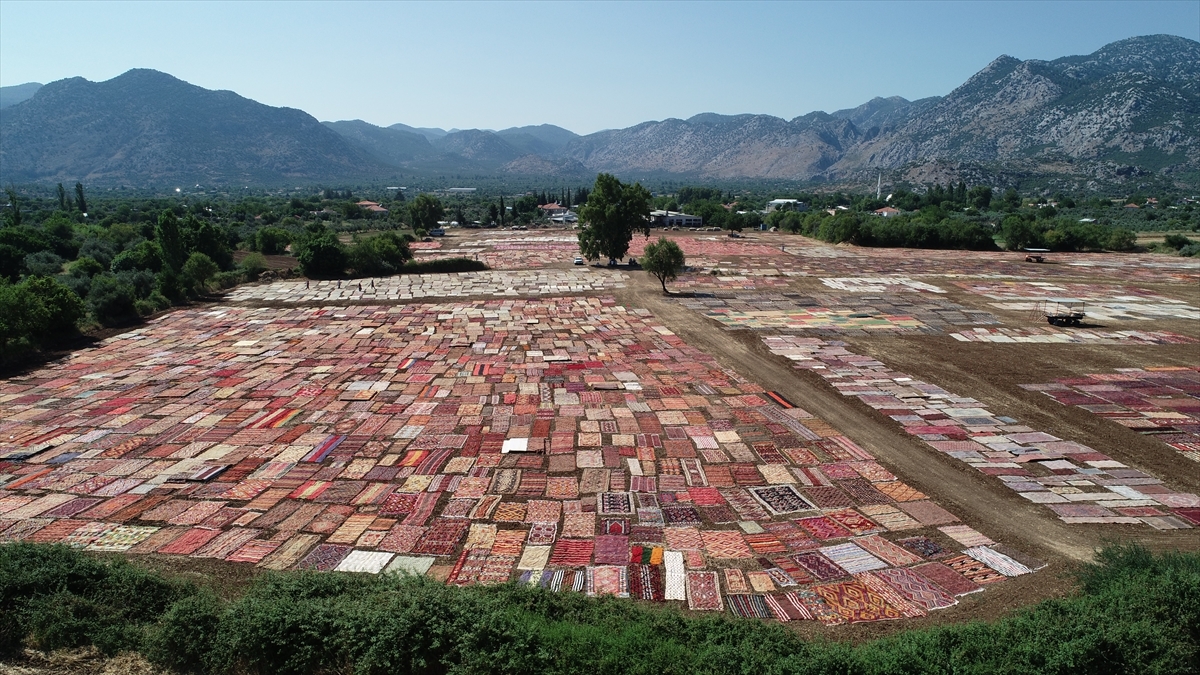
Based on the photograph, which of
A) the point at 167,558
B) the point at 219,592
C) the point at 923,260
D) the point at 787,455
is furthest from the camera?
the point at 923,260

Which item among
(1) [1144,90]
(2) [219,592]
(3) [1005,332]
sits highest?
(1) [1144,90]

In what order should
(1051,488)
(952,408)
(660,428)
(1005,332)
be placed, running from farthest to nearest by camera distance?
(1005,332), (952,408), (660,428), (1051,488)

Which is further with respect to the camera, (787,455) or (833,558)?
(787,455)

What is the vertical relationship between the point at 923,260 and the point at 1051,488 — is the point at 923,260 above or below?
above

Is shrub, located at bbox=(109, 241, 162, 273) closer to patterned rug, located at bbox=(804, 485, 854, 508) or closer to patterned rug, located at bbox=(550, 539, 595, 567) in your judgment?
patterned rug, located at bbox=(550, 539, 595, 567)

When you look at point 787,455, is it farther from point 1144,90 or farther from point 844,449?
point 1144,90

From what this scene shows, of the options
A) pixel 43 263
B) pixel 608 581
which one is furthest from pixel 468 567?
pixel 43 263

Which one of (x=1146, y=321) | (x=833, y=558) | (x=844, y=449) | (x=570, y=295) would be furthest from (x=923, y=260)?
(x=833, y=558)

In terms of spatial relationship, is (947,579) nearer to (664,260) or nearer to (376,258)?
(664,260)
